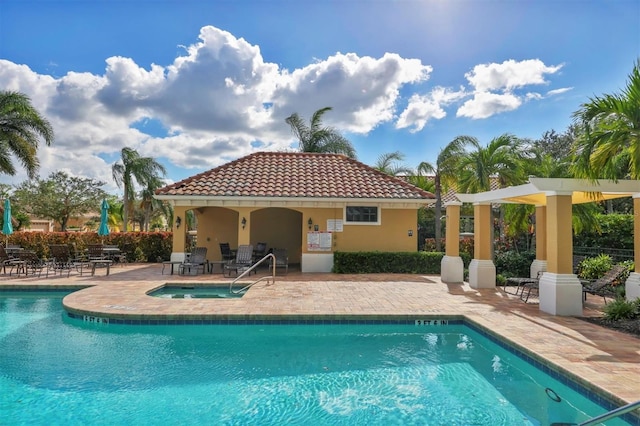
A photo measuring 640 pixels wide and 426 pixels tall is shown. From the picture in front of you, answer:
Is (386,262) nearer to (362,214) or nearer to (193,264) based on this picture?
(362,214)

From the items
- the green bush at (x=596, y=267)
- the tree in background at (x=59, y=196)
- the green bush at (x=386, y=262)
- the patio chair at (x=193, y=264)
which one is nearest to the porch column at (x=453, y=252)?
the green bush at (x=386, y=262)

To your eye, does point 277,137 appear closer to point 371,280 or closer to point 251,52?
point 251,52

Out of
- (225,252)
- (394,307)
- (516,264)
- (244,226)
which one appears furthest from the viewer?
(225,252)

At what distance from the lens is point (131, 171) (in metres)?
27.8

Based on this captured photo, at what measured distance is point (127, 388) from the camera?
238 inches

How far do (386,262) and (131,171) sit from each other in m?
20.8

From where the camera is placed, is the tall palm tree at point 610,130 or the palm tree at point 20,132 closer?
the tall palm tree at point 610,130

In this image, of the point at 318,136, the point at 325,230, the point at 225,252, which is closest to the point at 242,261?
the point at 225,252

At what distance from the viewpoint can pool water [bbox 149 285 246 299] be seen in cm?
1242

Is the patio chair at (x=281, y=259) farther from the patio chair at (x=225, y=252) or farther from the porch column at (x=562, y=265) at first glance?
the porch column at (x=562, y=265)

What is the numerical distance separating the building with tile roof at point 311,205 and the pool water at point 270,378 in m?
8.17

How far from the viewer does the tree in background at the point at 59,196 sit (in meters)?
37.8

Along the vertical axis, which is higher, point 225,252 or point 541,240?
point 541,240

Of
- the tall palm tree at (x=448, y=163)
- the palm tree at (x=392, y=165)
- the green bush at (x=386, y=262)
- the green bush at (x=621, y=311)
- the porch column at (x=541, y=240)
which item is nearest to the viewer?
the green bush at (x=621, y=311)
